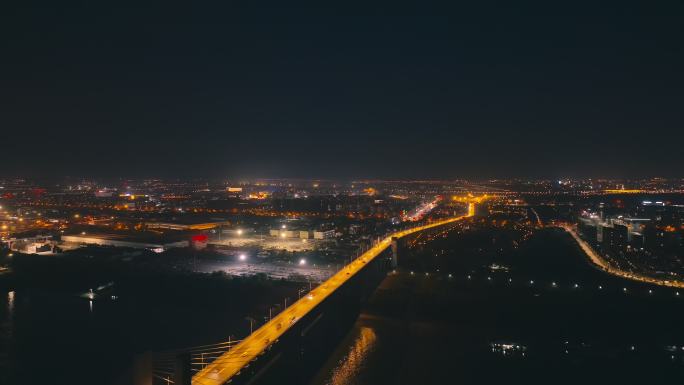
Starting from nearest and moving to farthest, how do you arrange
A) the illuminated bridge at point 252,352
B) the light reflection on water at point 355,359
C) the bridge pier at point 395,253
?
the illuminated bridge at point 252,352 → the light reflection on water at point 355,359 → the bridge pier at point 395,253

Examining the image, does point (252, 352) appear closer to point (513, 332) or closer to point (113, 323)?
point (113, 323)

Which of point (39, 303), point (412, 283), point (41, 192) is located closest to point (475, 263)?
point (412, 283)

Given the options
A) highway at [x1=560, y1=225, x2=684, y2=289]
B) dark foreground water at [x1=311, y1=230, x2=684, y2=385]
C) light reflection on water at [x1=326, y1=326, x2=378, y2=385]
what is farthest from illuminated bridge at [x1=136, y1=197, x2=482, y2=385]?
highway at [x1=560, y1=225, x2=684, y2=289]

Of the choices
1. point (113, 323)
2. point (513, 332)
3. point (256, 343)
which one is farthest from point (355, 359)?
point (113, 323)

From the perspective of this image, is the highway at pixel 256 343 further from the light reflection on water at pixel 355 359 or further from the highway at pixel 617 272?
the highway at pixel 617 272

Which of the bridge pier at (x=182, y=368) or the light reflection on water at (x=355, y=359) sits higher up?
Result: the bridge pier at (x=182, y=368)

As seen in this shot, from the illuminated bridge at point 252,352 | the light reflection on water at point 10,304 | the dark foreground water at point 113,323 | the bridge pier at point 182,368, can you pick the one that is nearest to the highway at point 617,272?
the illuminated bridge at point 252,352

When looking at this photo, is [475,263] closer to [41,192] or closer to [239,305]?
[239,305]

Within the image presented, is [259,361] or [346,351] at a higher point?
[259,361]
